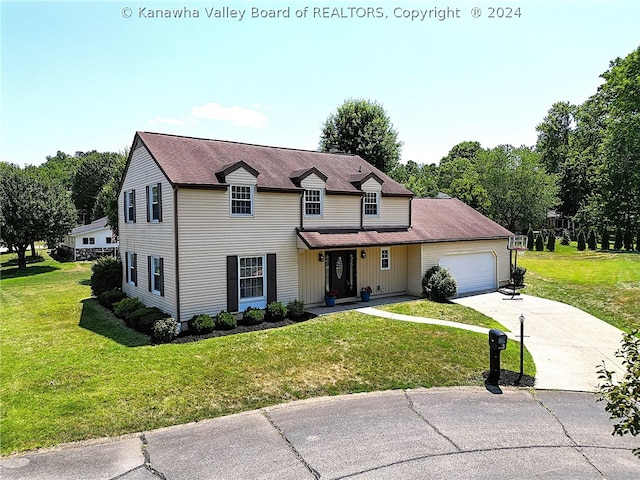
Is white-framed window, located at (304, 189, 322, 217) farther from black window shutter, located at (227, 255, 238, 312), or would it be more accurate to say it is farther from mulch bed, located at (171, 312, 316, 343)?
mulch bed, located at (171, 312, 316, 343)

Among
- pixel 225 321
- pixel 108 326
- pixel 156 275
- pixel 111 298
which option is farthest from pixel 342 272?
pixel 111 298

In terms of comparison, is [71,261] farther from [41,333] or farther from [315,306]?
[315,306]

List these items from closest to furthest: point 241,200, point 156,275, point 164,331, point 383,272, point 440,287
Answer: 1. point 164,331
2. point 241,200
3. point 156,275
4. point 440,287
5. point 383,272

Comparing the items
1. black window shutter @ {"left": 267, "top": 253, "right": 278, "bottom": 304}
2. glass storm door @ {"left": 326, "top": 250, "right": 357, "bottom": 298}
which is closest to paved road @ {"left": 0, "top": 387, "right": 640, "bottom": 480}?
black window shutter @ {"left": 267, "top": 253, "right": 278, "bottom": 304}

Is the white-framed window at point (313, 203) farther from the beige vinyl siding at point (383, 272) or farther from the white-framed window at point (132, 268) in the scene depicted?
the white-framed window at point (132, 268)

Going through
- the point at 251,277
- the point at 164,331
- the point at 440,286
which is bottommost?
the point at 164,331

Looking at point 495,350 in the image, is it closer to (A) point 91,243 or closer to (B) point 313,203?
(B) point 313,203

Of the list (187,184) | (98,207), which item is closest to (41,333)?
(187,184)
